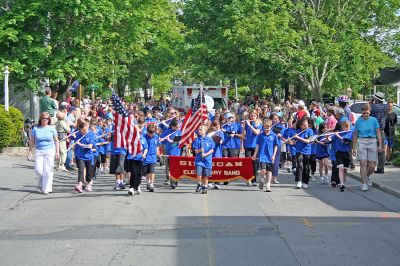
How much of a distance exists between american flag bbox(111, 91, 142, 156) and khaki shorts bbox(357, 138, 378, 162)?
491 cm

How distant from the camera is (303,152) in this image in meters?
17.7

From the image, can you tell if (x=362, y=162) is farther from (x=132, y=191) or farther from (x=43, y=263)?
(x=43, y=263)

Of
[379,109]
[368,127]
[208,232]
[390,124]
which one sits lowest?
[208,232]

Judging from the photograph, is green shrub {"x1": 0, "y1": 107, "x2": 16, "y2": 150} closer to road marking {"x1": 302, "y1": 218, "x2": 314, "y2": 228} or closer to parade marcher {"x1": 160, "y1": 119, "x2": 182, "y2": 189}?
parade marcher {"x1": 160, "y1": 119, "x2": 182, "y2": 189}

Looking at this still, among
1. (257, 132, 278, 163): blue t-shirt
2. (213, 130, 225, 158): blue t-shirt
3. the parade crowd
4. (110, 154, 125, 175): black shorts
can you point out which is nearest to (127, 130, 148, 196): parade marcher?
the parade crowd

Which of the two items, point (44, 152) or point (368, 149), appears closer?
point (44, 152)

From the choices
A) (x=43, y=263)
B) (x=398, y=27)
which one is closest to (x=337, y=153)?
(x=43, y=263)

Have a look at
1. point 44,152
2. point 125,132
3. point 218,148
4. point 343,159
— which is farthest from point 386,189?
point 44,152

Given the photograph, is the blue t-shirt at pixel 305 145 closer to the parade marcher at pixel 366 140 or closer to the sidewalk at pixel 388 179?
the parade marcher at pixel 366 140

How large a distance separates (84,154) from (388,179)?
7359 millimetres

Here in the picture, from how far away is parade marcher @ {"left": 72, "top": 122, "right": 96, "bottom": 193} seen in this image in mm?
17078

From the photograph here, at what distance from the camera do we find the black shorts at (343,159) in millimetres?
17266

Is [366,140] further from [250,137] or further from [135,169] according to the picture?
[135,169]

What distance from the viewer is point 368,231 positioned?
11555 mm
